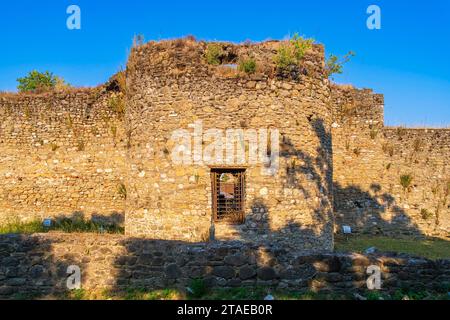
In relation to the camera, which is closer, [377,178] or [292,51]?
[292,51]

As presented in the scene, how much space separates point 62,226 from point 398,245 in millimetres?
13780

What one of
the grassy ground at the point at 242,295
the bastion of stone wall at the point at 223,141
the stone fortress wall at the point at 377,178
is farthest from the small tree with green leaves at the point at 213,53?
the stone fortress wall at the point at 377,178

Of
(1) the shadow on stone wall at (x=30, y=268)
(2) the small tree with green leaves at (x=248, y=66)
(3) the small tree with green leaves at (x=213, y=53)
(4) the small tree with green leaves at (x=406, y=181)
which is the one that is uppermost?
(3) the small tree with green leaves at (x=213, y=53)

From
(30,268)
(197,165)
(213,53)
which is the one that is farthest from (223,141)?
(30,268)

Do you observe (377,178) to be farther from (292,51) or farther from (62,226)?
(62,226)

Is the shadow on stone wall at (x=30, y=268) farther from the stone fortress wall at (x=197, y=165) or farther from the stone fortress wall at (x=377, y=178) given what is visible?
the stone fortress wall at (x=377, y=178)

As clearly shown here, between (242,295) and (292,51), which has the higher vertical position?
(292,51)

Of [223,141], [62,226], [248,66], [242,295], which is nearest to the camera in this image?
[242,295]

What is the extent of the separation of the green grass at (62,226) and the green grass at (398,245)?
9.07 metres

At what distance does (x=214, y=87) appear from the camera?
1249cm

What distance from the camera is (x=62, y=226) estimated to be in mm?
16906

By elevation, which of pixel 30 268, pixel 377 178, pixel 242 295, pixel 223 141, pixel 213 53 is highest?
pixel 213 53

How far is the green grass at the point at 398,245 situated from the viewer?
15641 millimetres

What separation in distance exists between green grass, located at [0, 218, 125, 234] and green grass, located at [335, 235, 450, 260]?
29.8 ft
